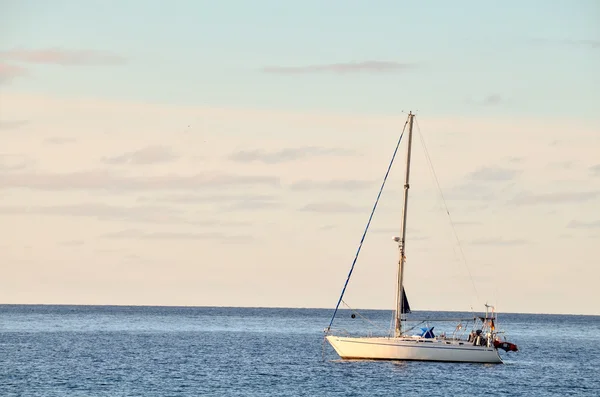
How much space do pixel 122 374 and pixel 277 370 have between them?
13.6 meters

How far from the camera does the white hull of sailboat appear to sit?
9406cm

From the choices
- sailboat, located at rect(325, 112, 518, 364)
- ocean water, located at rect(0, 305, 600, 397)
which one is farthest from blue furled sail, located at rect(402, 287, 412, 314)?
ocean water, located at rect(0, 305, 600, 397)

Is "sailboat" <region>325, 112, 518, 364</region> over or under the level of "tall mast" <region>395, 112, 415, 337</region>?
under

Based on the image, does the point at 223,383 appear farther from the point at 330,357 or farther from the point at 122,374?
the point at 330,357

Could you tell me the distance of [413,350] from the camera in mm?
94125

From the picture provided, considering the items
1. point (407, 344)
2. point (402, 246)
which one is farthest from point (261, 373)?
point (402, 246)

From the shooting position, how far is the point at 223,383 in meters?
84.7

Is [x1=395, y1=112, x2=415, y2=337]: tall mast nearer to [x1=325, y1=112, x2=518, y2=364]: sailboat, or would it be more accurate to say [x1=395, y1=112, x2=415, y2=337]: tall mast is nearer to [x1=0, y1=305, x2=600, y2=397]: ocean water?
[x1=325, y1=112, x2=518, y2=364]: sailboat

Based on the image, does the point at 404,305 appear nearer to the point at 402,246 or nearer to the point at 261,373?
the point at 402,246

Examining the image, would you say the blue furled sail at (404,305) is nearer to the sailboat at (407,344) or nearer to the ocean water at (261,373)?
the sailboat at (407,344)

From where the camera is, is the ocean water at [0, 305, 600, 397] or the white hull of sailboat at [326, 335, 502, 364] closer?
the ocean water at [0, 305, 600, 397]

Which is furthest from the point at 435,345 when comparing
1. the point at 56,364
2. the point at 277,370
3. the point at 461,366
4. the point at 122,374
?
the point at 56,364

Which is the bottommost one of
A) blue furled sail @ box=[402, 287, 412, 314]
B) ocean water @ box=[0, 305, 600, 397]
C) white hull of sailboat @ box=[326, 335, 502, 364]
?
ocean water @ box=[0, 305, 600, 397]

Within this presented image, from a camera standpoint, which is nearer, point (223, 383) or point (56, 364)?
point (223, 383)
